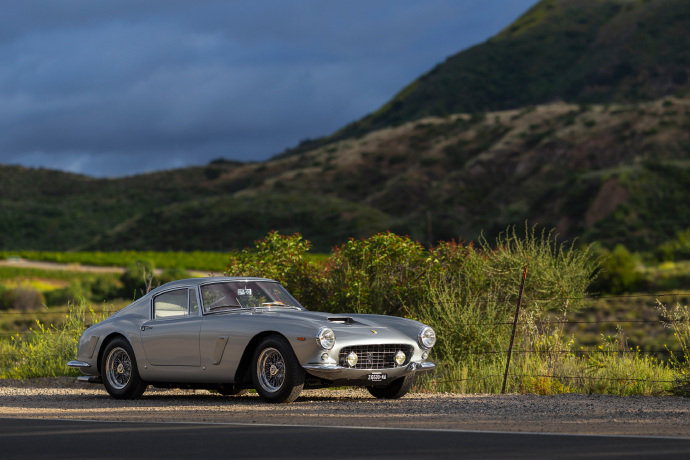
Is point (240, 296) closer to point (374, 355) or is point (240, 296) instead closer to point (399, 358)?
point (374, 355)

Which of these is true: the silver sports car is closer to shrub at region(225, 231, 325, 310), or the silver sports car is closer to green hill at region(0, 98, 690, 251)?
shrub at region(225, 231, 325, 310)

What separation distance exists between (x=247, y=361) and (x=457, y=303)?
17.0ft

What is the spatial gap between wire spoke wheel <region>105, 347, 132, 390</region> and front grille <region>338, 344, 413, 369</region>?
3482 millimetres

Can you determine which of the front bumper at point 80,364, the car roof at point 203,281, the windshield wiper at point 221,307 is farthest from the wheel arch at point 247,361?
the front bumper at point 80,364

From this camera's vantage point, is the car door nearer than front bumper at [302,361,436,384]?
No

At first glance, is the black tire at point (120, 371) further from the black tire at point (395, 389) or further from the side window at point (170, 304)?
the black tire at point (395, 389)

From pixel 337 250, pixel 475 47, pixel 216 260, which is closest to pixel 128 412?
pixel 337 250

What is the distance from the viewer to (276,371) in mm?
12703

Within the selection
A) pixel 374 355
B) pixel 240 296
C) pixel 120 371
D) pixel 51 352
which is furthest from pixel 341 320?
pixel 51 352

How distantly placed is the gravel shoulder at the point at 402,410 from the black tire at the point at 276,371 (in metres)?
0.17

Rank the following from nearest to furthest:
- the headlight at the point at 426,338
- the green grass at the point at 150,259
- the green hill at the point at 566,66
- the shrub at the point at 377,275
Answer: the headlight at the point at 426,338, the shrub at the point at 377,275, the green grass at the point at 150,259, the green hill at the point at 566,66

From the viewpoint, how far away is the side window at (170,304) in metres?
14.0

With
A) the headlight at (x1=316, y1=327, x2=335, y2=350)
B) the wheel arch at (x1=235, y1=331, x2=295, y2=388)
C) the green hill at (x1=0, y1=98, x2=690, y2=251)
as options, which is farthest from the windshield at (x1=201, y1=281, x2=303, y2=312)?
the green hill at (x1=0, y1=98, x2=690, y2=251)

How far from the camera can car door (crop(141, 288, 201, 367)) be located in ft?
44.0
